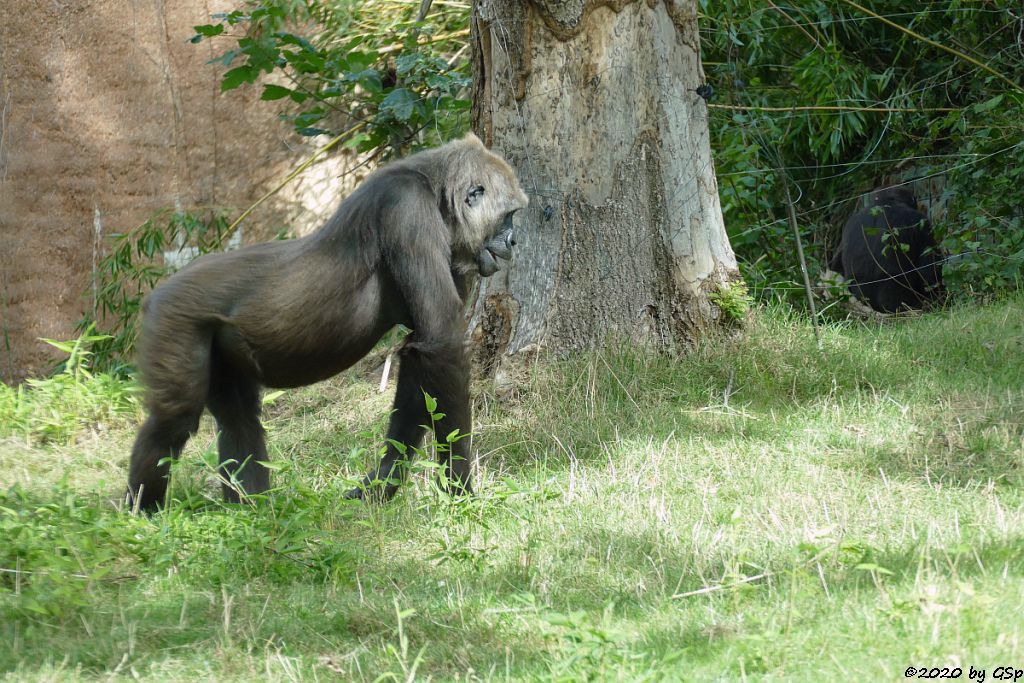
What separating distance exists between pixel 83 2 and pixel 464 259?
5.41 meters

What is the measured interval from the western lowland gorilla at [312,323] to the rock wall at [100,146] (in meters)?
4.30

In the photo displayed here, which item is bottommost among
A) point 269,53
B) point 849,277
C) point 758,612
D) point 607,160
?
point 849,277

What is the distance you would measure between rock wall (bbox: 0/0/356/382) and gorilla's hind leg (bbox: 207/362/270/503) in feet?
13.9

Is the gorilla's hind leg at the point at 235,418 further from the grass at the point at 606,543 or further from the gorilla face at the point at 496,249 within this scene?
the gorilla face at the point at 496,249

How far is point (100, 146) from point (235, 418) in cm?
482

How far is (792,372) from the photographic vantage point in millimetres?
5250

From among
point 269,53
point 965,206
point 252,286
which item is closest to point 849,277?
point 965,206

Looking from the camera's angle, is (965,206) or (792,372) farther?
(965,206)

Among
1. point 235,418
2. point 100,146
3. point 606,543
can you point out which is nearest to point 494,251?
point 235,418

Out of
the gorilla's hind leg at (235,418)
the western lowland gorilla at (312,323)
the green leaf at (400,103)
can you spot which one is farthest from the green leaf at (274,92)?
the gorilla's hind leg at (235,418)

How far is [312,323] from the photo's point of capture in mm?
4145

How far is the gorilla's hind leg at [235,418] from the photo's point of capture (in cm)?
433

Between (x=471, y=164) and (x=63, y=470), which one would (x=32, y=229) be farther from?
(x=471, y=164)

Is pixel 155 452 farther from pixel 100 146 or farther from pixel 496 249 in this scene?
pixel 100 146
